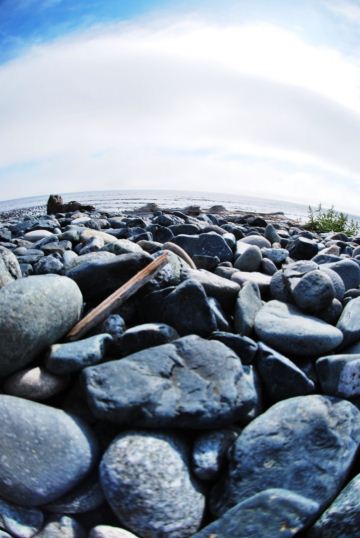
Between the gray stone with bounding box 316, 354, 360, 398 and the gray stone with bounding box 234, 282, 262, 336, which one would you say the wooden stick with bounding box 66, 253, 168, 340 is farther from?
the gray stone with bounding box 316, 354, 360, 398

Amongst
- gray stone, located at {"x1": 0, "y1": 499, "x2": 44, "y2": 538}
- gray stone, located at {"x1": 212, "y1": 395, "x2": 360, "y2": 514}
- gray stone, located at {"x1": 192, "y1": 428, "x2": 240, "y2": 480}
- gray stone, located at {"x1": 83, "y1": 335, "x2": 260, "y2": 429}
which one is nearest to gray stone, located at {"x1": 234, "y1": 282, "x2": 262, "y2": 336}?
gray stone, located at {"x1": 83, "y1": 335, "x2": 260, "y2": 429}

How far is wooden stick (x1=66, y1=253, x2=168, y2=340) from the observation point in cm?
261

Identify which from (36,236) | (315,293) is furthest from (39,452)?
(36,236)

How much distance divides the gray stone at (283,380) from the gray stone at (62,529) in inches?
45.3

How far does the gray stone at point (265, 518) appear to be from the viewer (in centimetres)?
175

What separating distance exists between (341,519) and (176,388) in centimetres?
89

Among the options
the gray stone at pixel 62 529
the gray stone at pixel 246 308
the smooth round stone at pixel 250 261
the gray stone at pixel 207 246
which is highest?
the gray stone at pixel 207 246

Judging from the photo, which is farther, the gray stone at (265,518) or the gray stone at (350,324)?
the gray stone at (350,324)

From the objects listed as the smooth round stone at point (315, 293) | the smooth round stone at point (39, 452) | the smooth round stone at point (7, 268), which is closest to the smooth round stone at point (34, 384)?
the smooth round stone at point (39, 452)

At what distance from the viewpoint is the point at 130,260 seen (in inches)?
118

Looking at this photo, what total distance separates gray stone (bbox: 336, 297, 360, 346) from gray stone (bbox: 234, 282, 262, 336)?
0.54 m

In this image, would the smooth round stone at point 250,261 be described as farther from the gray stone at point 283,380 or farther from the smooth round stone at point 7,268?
the smooth round stone at point 7,268

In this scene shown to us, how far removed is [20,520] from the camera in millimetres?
1927

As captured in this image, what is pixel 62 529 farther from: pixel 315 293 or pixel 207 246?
pixel 207 246
